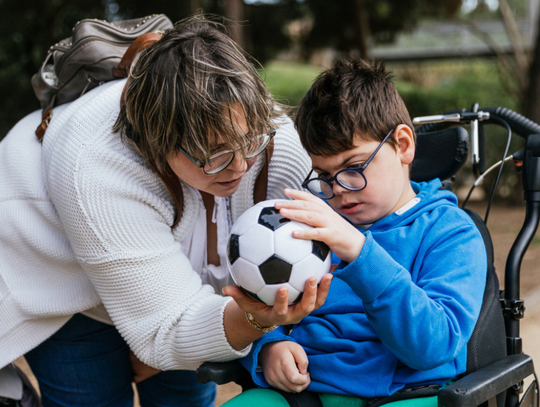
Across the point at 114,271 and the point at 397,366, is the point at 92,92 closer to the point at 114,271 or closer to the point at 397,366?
the point at 114,271

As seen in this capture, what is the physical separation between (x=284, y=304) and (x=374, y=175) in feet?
1.79

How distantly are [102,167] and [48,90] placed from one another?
2.12ft

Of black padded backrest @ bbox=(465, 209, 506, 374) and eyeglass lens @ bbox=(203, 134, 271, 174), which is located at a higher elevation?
eyeglass lens @ bbox=(203, 134, 271, 174)

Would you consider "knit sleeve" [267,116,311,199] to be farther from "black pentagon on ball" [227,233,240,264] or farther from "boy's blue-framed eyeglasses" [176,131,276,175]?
"black pentagon on ball" [227,233,240,264]

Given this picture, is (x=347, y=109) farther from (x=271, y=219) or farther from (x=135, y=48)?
(x=135, y=48)

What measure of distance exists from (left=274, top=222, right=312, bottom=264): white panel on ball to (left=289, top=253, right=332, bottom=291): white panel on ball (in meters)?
0.02

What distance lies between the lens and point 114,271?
1.73 metres

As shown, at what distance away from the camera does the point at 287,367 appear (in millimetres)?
1684

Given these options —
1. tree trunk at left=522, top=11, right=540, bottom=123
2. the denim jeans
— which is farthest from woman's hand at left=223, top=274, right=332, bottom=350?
tree trunk at left=522, top=11, right=540, bottom=123

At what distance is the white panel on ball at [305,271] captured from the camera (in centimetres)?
140

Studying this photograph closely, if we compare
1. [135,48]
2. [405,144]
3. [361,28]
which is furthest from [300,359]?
[361,28]

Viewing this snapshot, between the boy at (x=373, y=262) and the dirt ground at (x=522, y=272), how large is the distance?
6.71ft

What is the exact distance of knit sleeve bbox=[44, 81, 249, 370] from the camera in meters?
1.71

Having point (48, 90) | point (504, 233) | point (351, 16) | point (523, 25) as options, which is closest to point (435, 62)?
point (523, 25)
